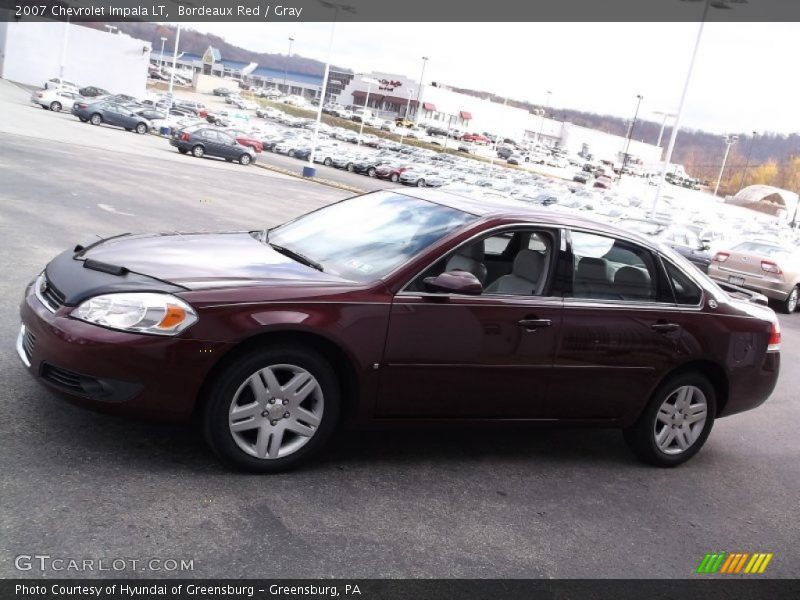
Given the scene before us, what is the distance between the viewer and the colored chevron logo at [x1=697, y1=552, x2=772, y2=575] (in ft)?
13.7

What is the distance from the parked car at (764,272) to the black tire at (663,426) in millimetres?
11175

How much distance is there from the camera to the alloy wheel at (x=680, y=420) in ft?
18.0

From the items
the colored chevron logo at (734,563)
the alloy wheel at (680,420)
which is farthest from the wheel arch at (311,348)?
the alloy wheel at (680,420)

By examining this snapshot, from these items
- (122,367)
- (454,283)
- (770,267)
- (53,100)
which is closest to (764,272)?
(770,267)

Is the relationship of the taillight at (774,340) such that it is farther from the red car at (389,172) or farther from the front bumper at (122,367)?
the red car at (389,172)

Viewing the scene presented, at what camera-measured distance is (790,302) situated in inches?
650

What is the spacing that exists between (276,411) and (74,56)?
80.6m

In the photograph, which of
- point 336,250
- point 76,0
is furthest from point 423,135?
point 336,250

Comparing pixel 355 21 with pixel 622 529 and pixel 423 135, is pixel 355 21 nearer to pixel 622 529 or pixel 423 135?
pixel 622 529

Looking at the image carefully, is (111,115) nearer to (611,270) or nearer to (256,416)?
(611,270)

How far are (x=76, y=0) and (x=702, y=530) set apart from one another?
9791cm

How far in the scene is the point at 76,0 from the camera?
88188 mm
